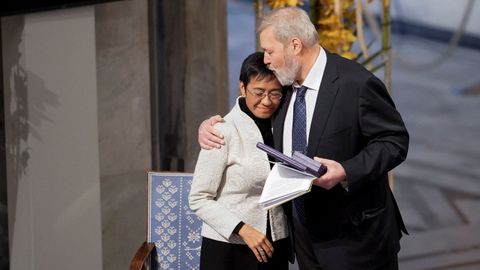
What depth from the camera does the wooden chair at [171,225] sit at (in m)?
3.54

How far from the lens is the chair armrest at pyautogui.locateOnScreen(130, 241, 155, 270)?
130 inches

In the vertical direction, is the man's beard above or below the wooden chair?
above

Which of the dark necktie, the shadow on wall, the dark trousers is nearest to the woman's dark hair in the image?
the dark necktie

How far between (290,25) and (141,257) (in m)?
1.26

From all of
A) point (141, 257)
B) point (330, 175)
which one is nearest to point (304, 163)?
point (330, 175)

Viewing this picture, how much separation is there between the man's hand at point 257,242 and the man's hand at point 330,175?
1.12 ft

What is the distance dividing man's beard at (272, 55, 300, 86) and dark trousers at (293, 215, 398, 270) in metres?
0.44

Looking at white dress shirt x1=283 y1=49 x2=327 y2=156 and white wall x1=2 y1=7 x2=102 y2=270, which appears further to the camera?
white wall x1=2 y1=7 x2=102 y2=270

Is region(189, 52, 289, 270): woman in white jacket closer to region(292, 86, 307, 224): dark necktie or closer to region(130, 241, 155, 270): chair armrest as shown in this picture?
region(292, 86, 307, 224): dark necktie

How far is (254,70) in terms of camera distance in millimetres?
2686

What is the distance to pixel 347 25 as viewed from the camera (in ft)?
13.4

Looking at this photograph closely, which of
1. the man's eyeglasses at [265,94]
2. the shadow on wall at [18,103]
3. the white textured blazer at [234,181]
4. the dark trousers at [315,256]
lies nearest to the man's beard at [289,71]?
the man's eyeglasses at [265,94]

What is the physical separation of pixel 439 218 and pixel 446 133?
1.54ft

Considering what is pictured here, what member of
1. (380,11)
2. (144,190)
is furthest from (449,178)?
(144,190)
